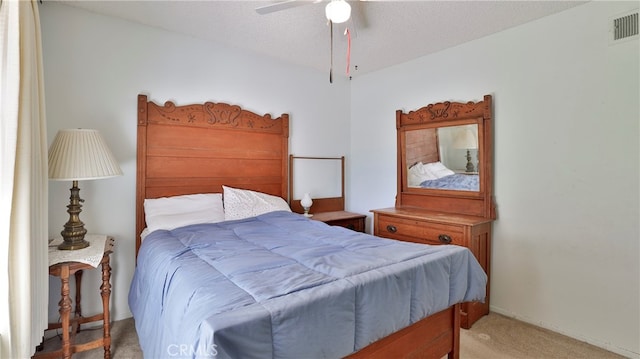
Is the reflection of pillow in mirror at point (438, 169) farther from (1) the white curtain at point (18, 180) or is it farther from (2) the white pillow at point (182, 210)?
(1) the white curtain at point (18, 180)

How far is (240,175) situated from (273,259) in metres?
1.66

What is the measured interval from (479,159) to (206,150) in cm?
254

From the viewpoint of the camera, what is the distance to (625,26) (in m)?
2.12

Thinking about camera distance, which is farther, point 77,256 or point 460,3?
point 460,3

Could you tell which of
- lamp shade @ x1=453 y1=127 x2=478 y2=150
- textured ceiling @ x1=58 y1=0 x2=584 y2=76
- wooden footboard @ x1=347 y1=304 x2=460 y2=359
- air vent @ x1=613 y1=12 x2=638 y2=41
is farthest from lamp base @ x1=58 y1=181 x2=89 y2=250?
air vent @ x1=613 y1=12 x2=638 y2=41

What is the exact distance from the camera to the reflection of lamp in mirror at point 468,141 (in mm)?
2891

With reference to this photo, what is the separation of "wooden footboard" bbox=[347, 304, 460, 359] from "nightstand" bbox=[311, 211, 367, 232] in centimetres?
175

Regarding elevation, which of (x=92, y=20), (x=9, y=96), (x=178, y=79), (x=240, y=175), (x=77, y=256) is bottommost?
(x=77, y=256)

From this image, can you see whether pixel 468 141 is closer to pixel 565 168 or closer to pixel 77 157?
pixel 565 168

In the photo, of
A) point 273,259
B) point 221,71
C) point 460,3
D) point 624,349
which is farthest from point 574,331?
point 221,71

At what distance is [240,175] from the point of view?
10.3 feet

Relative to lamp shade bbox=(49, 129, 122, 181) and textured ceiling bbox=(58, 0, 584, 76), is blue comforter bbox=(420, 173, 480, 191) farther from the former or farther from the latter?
lamp shade bbox=(49, 129, 122, 181)

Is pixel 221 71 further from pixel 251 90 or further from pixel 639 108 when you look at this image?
pixel 639 108

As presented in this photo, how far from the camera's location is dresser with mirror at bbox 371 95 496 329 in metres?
2.69
